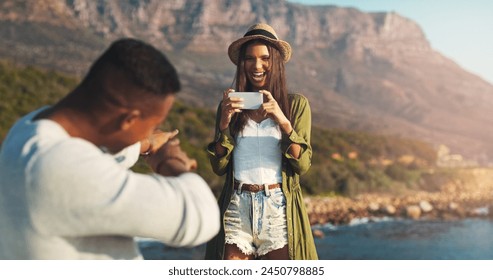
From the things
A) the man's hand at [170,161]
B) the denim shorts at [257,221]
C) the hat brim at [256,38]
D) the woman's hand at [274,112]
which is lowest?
the denim shorts at [257,221]

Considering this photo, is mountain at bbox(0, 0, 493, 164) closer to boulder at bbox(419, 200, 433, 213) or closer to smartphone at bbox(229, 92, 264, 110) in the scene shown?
boulder at bbox(419, 200, 433, 213)

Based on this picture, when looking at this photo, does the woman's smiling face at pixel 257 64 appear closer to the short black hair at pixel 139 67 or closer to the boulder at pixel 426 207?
the short black hair at pixel 139 67

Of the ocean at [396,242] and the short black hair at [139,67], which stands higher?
the short black hair at [139,67]

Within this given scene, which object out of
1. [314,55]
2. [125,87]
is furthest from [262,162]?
[314,55]

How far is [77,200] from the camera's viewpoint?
98 cm

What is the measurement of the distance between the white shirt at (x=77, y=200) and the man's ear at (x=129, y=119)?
8 centimetres

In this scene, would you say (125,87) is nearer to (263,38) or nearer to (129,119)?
(129,119)

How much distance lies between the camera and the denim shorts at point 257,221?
6.66 ft

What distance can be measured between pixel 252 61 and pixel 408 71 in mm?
26027

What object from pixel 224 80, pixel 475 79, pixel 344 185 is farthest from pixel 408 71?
pixel 344 185

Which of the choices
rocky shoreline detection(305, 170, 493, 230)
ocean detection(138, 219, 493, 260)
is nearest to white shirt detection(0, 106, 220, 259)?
ocean detection(138, 219, 493, 260)

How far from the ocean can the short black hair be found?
508 centimetres

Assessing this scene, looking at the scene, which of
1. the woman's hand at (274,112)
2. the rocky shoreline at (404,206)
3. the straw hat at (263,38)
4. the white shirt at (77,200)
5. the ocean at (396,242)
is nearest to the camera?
the white shirt at (77,200)

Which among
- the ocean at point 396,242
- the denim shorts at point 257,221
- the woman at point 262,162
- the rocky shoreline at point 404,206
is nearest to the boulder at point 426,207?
the rocky shoreline at point 404,206
